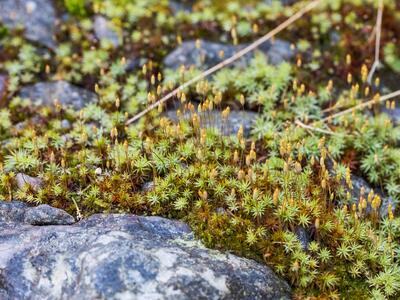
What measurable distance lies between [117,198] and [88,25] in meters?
3.48

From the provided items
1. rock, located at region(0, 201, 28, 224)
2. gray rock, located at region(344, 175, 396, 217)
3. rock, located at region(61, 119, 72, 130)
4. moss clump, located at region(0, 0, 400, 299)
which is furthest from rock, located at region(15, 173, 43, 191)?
gray rock, located at region(344, 175, 396, 217)

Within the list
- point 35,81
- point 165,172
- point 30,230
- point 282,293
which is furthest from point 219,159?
point 35,81

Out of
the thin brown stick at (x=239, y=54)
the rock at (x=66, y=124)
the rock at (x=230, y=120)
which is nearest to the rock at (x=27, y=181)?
the rock at (x=66, y=124)

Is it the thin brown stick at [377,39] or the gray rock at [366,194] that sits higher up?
the thin brown stick at [377,39]

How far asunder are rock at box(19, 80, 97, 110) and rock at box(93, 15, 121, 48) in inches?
37.7

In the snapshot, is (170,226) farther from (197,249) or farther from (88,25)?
(88,25)

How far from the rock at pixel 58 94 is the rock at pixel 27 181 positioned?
151cm

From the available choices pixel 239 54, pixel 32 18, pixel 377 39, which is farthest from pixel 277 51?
pixel 32 18

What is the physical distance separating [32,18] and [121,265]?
16.1ft

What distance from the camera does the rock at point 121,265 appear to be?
389 centimetres

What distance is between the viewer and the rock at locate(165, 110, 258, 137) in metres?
6.04

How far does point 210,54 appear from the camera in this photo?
712cm

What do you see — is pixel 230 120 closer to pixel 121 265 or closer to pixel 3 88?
pixel 121 265

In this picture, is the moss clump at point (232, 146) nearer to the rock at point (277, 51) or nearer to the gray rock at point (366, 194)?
the gray rock at point (366, 194)
